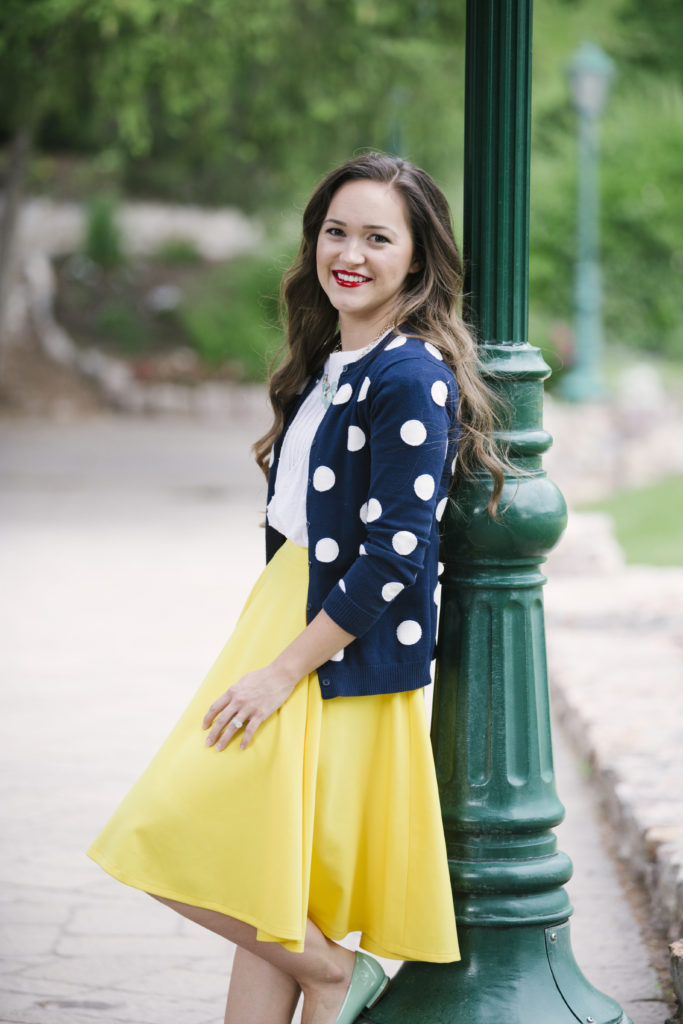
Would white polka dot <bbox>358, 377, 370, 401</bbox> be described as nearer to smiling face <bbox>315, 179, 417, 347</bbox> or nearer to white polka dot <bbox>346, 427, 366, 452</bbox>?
white polka dot <bbox>346, 427, 366, 452</bbox>

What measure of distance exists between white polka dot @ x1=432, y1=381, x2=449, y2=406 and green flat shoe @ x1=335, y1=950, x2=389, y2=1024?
107 centimetres

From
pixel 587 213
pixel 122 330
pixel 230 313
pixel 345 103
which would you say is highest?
pixel 345 103

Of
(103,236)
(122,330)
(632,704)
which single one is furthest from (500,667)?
(103,236)

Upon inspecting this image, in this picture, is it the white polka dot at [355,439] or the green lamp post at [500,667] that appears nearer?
the white polka dot at [355,439]

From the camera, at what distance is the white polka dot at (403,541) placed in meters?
2.27

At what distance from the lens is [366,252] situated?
247 centimetres

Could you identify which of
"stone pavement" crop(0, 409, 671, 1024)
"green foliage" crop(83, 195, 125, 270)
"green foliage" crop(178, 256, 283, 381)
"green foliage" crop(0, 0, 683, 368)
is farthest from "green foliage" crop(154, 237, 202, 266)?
"stone pavement" crop(0, 409, 671, 1024)

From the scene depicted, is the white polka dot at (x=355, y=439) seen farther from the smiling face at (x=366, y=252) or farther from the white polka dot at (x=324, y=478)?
the smiling face at (x=366, y=252)

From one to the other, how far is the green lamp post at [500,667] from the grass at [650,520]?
23.2ft

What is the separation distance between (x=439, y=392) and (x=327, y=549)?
34cm

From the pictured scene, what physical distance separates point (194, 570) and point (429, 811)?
6341 millimetres

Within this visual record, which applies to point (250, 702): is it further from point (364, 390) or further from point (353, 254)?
point (353, 254)

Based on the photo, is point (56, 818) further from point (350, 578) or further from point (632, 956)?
point (350, 578)

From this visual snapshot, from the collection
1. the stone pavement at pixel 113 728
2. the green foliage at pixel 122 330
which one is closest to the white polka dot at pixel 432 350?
the stone pavement at pixel 113 728
